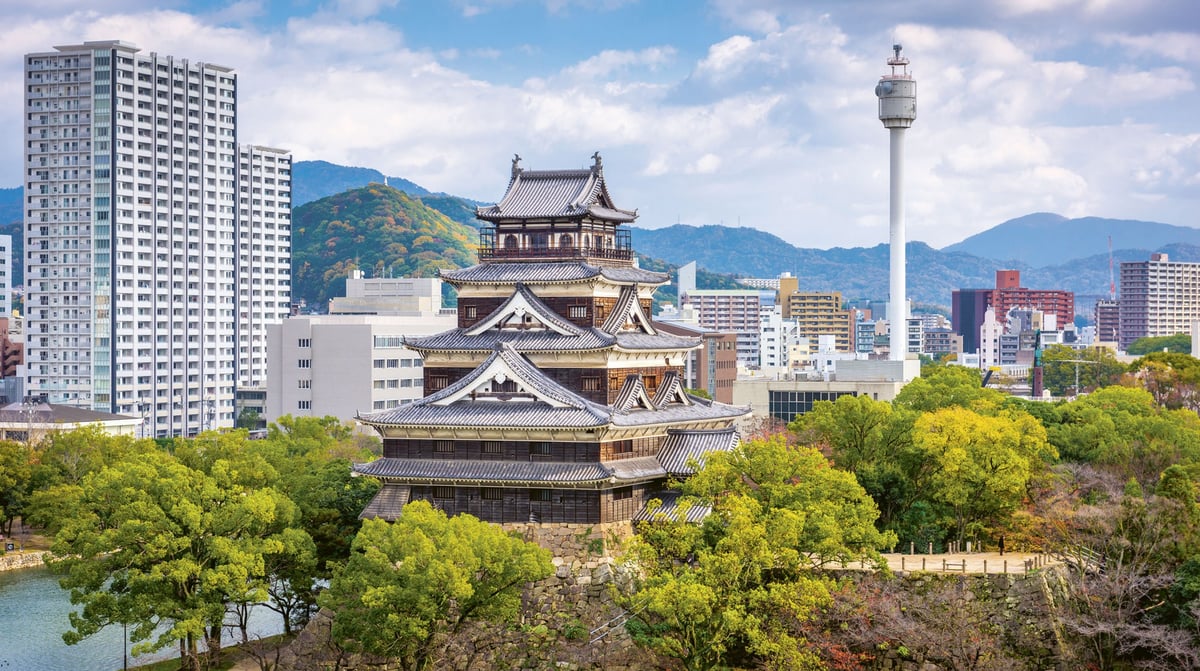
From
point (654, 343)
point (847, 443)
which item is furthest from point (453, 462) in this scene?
point (847, 443)

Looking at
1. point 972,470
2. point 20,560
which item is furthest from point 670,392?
point 20,560

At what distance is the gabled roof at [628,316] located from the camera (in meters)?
50.0

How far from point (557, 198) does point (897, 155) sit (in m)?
86.2

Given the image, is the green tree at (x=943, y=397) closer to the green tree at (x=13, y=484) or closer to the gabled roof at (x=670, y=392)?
the gabled roof at (x=670, y=392)

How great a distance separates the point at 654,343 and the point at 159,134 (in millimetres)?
83273

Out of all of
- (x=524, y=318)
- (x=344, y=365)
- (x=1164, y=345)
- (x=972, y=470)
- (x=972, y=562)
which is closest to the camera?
(x=972, y=562)

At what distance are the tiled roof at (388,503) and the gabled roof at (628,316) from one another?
812 centimetres

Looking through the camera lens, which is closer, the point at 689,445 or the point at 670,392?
the point at 689,445

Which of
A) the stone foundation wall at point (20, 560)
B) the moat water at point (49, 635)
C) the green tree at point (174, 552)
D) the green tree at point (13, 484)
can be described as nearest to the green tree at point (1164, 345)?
the green tree at point (13, 484)

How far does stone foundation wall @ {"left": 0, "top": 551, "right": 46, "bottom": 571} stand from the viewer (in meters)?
69.1

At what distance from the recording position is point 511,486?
46.0 meters

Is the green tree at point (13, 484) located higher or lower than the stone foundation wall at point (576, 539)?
lower

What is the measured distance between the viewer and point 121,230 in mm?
121062

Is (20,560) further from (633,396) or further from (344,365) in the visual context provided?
(344,365)
